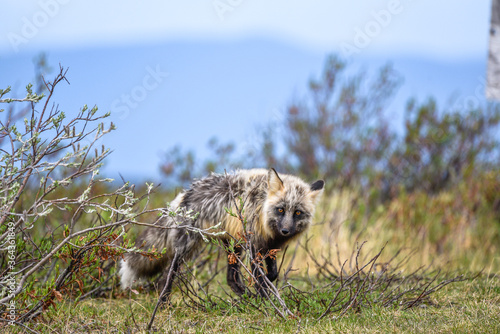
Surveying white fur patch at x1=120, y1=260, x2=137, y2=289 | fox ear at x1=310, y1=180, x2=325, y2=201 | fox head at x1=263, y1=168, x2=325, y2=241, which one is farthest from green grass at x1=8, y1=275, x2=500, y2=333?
fox ear at x1=310, y1=180, x2=325, y2=201

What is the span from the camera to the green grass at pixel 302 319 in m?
4.30

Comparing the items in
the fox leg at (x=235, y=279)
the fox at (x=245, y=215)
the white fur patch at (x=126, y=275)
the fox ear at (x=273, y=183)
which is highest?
the fox ear at (x=273, y=183)

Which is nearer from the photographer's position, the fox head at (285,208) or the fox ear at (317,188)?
the fox head at (285,208)

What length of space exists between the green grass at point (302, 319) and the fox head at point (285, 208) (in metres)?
0.91

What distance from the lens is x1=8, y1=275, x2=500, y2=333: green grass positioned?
14.1ft

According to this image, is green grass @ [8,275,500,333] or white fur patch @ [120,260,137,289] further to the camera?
white fur patch @ [120,260,137,289]

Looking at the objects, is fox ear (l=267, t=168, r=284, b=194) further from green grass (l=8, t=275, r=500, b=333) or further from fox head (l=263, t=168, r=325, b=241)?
green grass (l=8, t=275, r=500, b=333)

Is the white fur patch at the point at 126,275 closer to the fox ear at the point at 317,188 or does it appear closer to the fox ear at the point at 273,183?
the fox ear at the point at 273,183

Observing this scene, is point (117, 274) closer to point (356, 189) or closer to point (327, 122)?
point (356, 189)

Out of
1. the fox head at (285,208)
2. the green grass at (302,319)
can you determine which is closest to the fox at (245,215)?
the fox head at (285,208)

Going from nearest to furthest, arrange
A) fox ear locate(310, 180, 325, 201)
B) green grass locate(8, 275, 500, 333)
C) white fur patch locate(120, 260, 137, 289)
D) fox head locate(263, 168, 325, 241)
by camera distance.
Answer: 1. green grass locate(8, 275, 500, 333)
2. fox head locate(263, 168, 325, 241)
3. fox ear locate(310, 180, 325, 201)
4. white fur patch locate(120, 260, 137, 289)

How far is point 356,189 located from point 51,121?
908 centimetres

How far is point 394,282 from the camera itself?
6051 mm

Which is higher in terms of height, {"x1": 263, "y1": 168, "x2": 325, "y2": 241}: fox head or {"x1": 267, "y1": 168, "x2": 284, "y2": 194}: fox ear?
{"x1": 267, "y1": 168, "x2": 284, "y2": 194}: fox ear
